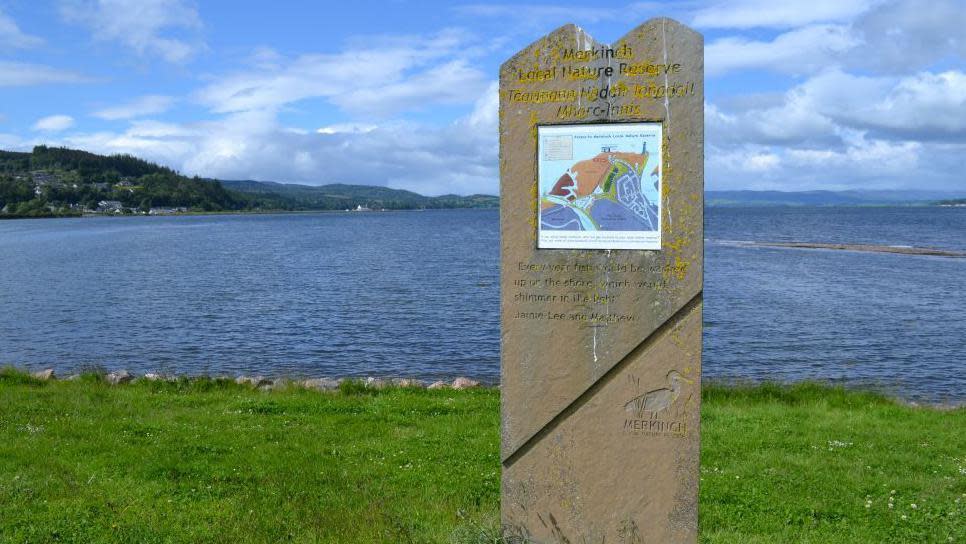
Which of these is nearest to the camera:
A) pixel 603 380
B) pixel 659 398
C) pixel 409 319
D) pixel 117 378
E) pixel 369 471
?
pixel 659 398

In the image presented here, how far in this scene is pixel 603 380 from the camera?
6.61 metres

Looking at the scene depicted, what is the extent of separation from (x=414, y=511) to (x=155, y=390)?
33.2 feet

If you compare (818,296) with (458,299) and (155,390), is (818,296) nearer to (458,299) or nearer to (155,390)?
(458,299)

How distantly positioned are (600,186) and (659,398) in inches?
72.0

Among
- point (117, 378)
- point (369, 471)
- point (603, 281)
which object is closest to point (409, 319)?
point (117, 378)

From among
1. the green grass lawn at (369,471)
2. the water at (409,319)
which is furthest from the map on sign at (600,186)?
the water at (409,319)

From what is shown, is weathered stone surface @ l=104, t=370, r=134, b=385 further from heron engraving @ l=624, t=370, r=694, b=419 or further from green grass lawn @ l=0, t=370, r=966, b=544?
heron engraving @ l=624, t=370, r=694, b=419

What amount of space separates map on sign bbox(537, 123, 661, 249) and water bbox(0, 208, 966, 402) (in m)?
16.2

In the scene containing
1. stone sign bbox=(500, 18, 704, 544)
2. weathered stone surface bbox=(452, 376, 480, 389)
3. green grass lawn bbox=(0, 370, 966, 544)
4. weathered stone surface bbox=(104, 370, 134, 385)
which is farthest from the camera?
weathered stone surface bbox=(452, 376, 480, 389)

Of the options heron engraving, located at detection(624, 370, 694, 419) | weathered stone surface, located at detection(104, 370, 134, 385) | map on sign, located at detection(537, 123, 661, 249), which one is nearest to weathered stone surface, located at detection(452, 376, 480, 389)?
weathered stone surface, located at detection(104, 370, 134, 385)

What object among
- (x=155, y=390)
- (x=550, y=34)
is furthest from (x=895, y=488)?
(x=155, y=390)

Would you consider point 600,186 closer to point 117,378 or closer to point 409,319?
point 117,378

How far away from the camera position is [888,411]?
45.8ft

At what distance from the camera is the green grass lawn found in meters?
7.39
